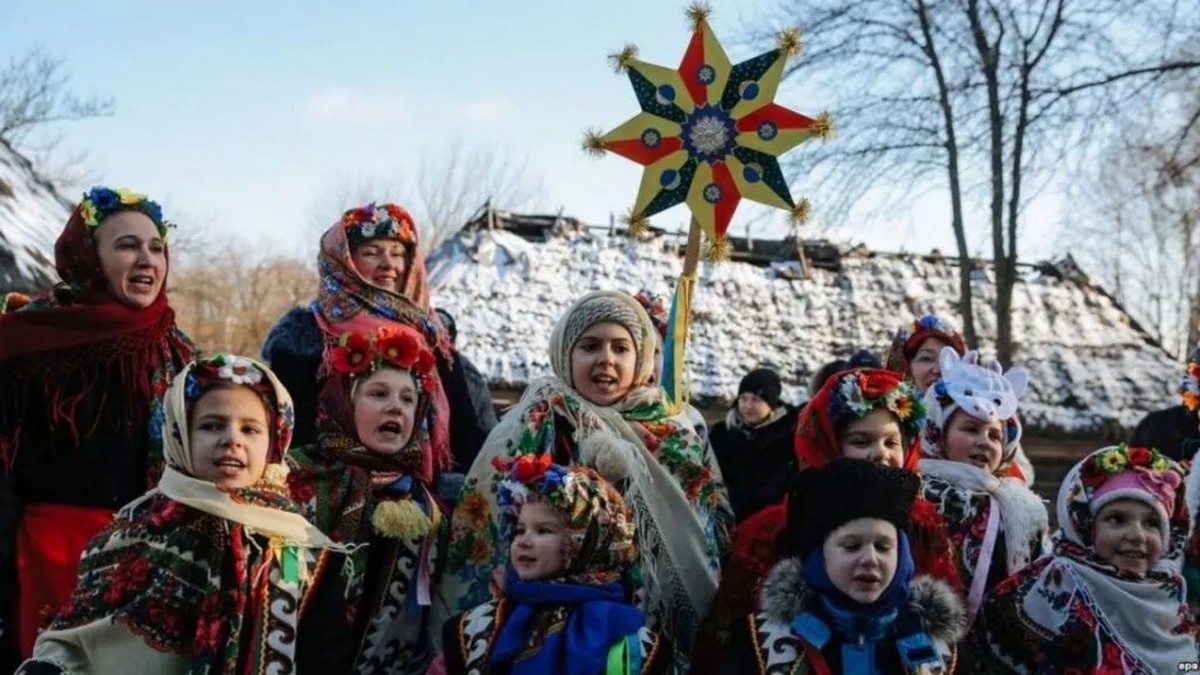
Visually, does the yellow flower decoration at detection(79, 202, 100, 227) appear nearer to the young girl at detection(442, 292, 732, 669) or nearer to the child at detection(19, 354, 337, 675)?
the child at detection(19, 354, 337, 675)

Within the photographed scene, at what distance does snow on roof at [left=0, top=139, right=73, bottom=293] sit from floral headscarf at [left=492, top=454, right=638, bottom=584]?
5.30m

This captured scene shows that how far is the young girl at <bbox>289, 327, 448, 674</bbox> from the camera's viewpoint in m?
3.96

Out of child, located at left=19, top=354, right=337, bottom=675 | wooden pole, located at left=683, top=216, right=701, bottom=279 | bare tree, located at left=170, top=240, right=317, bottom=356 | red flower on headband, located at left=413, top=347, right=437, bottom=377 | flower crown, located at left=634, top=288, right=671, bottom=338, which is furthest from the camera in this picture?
bare tree, located at left=170, top=240, right=317, bottom=356

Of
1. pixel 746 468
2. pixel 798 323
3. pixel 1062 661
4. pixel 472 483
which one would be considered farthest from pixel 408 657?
pixel 798 323

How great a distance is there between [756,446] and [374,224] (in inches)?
99.4

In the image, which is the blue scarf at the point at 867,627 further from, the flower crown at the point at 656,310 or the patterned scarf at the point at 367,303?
the flower crown at the point at 656,310

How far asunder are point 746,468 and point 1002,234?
11.0 m

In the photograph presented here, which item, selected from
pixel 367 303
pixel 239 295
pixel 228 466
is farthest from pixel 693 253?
pixel 239 295

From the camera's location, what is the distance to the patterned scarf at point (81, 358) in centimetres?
386

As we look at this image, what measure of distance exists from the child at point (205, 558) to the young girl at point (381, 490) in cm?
39

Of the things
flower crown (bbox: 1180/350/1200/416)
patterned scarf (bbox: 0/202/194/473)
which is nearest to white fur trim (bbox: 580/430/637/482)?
patterned scarf (bbox: 0/202/194/473)

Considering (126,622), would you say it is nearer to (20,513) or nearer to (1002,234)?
(20,513)

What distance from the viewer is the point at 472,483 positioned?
4.21 metres

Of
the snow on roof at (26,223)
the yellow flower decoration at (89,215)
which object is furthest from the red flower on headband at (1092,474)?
the snow on roof at (26,223)
